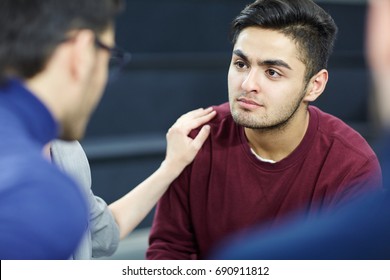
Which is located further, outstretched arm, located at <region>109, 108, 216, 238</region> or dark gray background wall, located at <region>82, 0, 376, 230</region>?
dark gray background wall, located at <region>82, 0, 376, 230</region>

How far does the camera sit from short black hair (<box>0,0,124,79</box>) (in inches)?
31.0

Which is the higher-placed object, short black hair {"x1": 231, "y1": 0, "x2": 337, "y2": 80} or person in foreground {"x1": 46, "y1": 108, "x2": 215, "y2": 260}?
short black hair {"x1": 231, "y1": 0, "x2": 337, "y2": 80}

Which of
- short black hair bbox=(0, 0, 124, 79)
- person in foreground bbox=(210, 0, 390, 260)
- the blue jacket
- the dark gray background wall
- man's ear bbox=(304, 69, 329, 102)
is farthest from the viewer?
the dark gray background wall

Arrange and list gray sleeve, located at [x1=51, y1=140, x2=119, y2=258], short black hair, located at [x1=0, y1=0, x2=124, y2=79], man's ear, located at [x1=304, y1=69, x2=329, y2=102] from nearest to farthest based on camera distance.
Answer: short black hair, located at [x1=0, y1=0, x2=124, y2=79]
gray sleeve, located at [x1=51, y1=140, x2=119, y2=258]
man's ear, located at [x1=304, y1=69, x2=329, y2=102]

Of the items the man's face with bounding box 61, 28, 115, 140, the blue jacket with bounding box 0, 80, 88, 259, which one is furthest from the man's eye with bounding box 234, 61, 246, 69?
the blue jacket with bounding box 0, 80, 88, 259

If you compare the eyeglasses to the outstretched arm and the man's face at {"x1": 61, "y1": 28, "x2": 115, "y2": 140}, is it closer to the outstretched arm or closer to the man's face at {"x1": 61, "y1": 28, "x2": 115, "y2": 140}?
the man's face at {"x1": 61, "y1": 28, "x2": 115, "y2": 140}

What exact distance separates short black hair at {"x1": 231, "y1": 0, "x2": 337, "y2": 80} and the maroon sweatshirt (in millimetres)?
124

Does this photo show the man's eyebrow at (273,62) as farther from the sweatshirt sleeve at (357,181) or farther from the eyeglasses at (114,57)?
the eyeglasses at (114,57)

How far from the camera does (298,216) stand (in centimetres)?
132

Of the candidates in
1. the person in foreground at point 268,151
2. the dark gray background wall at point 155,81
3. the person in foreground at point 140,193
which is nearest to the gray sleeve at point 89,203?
the person in foreground at point 140,193

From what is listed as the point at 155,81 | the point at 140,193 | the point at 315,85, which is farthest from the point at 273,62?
the point at 155,81

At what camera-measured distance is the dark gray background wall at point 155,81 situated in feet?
9.06

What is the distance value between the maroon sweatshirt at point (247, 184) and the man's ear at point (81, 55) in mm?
610

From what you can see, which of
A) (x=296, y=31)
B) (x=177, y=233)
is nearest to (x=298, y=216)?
(x=177, y=233)
